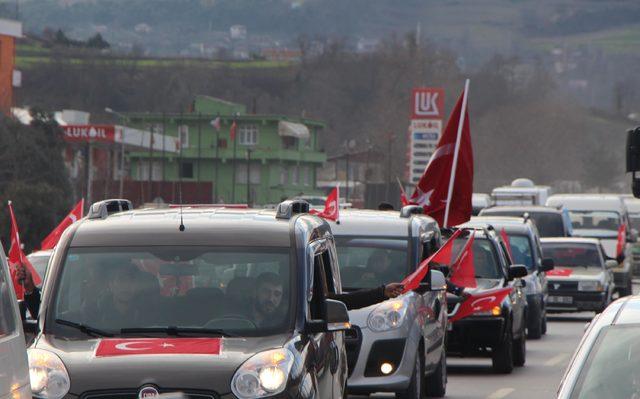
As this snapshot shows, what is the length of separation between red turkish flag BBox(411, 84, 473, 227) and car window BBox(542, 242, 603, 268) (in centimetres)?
1171

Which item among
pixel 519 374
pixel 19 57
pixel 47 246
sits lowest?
pixel 519 374

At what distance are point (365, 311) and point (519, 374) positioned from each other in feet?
18.3

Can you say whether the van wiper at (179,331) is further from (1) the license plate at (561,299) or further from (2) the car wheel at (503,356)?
(1) the license plate at (561,299)

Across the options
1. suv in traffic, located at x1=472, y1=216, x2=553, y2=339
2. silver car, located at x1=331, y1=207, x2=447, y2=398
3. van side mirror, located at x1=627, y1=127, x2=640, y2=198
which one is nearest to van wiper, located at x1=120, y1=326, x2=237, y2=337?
silver car, located at x1=331, y1=207, x2=447, y2=398

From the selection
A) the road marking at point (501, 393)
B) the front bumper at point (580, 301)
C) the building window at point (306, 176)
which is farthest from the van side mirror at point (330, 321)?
the building window at point (306, 176)

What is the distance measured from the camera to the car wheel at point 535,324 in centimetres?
2552

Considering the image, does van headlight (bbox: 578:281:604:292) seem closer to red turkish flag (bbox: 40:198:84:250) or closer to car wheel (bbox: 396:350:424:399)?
red turkish flag (bbox: 40:198:84:250)

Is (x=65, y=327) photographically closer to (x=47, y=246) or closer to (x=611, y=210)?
(x=47, y=246)

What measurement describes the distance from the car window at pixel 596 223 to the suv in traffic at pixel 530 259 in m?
21.0

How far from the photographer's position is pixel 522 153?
168 m

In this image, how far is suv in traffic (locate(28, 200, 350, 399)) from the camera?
856 cm

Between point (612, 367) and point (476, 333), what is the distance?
12.1 meters

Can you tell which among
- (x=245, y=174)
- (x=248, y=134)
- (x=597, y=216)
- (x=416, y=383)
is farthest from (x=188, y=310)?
(x=248, y=134)

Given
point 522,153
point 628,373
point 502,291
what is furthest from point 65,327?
point 522,153
